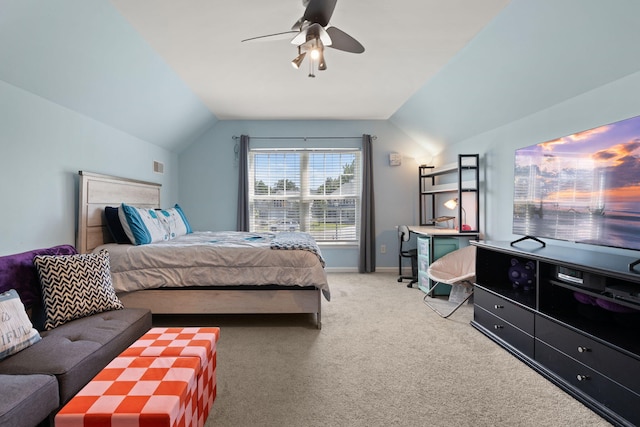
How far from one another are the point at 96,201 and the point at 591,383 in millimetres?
3951

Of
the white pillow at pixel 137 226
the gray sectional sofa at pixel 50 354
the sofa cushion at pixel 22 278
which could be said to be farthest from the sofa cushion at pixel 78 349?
the white pillow at pixel 137 226

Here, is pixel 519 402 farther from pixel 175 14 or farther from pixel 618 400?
pixel 175 14

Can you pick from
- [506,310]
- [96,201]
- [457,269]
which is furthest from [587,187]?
[96,201]

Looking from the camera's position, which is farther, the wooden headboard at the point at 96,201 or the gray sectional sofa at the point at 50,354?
the wooden headboard at the point at 96,201

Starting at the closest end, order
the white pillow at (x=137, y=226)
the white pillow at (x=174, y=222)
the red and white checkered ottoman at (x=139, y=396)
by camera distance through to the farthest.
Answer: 1. the red and white checkered ottoman at (x=139, y=396)
2. the white pillow at (x=137, y=226)
3. the white pillow at (x=174, y=222)

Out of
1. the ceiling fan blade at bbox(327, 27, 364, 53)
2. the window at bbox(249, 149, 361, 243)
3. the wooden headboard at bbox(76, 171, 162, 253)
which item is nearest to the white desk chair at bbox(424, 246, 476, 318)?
the window at bbox(249, 149, 361, 243)

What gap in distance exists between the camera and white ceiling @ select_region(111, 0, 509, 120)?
2.21 m

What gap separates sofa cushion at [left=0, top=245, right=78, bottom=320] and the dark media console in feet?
10.6

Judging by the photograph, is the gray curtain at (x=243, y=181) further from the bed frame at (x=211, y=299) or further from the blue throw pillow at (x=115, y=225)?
the bed frame at (x=211, y=299)

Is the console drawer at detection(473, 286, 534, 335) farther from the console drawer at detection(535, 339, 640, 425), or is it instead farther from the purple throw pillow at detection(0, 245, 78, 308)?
the purple throw pillow at detection(0, 245, 78, 308)

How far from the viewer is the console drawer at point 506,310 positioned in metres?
2.13

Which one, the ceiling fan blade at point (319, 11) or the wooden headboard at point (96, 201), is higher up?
the ceiling fan blade at point (319, 11)

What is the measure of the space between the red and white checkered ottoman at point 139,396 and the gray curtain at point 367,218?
365 centimetres

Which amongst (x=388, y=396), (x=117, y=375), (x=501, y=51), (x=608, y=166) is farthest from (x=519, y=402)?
(x=501, y=51)
